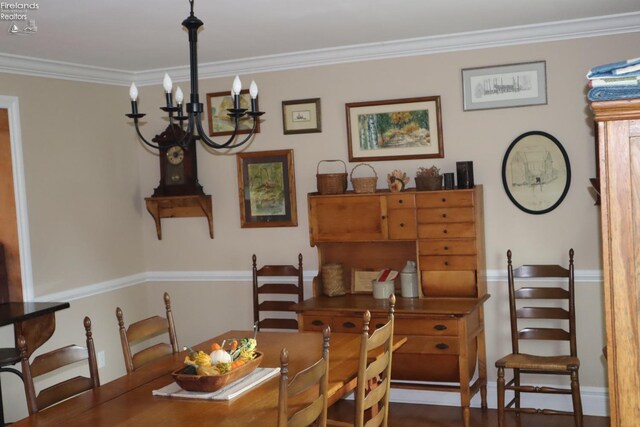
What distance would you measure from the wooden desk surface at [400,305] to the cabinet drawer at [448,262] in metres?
0.20

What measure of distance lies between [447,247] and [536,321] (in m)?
0.80

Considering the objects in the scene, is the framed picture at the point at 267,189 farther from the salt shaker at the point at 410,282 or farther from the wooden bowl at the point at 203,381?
the wooden bowl at the point at 203,381

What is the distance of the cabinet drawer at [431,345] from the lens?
430cm

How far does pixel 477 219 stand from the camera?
14.9 ft

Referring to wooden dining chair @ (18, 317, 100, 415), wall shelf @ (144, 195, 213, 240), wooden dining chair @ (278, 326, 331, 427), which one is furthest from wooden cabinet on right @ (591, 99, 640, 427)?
wall shelf @ (144, 195, 213, 240)

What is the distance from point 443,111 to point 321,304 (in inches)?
60.1

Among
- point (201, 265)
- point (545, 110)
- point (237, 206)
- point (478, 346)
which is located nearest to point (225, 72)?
point (237, 206)

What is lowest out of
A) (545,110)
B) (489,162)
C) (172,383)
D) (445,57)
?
(172,383)

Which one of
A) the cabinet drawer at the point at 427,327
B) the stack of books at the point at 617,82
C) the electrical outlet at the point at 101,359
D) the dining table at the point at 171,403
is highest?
the stack of books at the point at 617,82

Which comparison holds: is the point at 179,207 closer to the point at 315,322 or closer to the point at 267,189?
the point at 267,189

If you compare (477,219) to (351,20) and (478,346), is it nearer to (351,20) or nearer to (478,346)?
(478,346)

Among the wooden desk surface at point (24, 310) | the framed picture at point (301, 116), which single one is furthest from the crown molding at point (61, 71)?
the wooden desk surface at point (24, 310)

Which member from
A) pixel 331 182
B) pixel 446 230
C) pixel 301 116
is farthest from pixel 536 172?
A: pixel 301 116

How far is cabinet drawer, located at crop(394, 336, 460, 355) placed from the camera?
4305 millimetres
